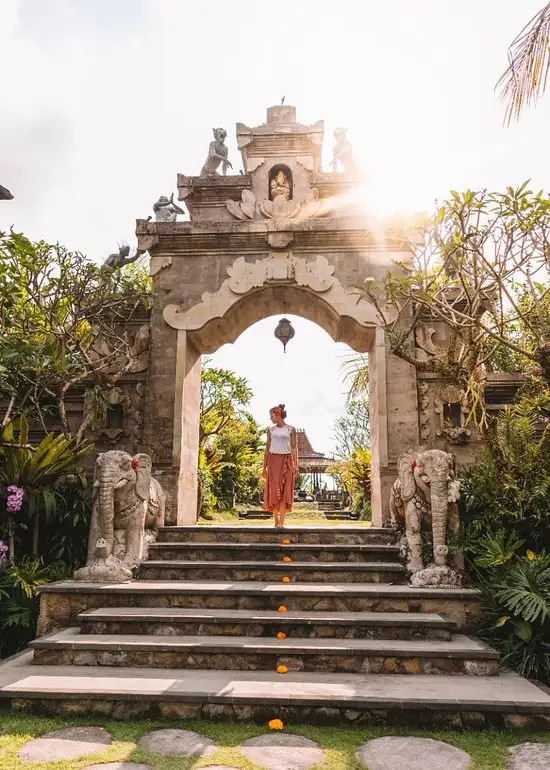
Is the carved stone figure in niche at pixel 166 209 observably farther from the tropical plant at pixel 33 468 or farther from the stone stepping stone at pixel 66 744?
the stone stepping stone at pixel 66 744

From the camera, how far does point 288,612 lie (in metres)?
4.53

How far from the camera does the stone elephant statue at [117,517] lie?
5.13m

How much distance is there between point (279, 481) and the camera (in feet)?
23.0

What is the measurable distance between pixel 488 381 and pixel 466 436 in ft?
2.60

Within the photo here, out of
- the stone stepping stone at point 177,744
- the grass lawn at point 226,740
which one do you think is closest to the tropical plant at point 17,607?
the grass lawn at point 226,740

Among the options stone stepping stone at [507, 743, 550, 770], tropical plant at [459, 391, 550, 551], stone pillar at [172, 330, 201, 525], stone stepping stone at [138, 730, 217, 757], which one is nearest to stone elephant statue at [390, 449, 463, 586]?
tropical plant at [459, 391, 550, 551]

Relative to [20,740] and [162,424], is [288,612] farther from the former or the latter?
[162,424]

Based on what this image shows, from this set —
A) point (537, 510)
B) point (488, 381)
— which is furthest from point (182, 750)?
point (488, 381)

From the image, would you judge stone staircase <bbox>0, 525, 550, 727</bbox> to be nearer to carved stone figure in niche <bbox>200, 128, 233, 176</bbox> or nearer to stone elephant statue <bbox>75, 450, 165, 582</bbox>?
stone elephant statue <bbox>75, 450, 165, 582</bbox>

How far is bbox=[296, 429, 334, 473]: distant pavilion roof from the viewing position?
24422mm

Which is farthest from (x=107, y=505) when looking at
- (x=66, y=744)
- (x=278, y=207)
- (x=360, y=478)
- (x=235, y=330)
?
(x=360, y=478)

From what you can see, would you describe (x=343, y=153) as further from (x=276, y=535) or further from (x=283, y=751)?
(x=283, y=751)

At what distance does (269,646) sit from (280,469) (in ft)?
10.7

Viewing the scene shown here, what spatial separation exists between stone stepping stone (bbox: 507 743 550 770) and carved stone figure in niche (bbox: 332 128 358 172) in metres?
7.71
